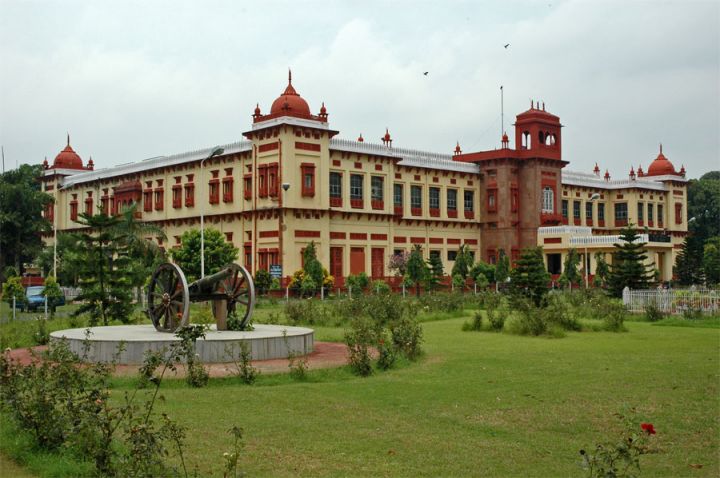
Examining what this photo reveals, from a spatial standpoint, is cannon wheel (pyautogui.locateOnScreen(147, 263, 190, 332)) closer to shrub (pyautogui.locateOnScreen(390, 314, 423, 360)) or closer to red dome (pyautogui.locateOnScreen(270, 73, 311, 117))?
shrub (pyautogui.locateOnScreen(390, 314, 423, 360))

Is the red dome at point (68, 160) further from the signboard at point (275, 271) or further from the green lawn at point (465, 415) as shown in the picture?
the green lawn at point (465, 415)

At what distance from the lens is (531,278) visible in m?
25.4

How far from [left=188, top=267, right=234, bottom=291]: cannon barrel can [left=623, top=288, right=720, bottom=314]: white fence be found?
1324 cm

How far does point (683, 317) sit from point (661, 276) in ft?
89.6

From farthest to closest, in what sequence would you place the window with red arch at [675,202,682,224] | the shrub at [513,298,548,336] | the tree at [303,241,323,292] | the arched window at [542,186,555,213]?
1. the window with red arch at [675,202,682,224]
2. the arched window at [542,186,555,213]
3. the tree at [303,241,323,292]
4. the shrub at [513,298,548,336]

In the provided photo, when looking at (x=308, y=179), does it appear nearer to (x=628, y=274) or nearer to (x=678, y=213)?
(x=628, y=274)

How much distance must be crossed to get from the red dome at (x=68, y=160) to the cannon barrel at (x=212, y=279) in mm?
39831

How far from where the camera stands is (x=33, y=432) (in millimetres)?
7168

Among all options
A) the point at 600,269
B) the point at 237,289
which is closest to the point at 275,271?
the point at 600,269

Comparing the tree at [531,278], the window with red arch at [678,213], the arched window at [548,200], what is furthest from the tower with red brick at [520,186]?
the tree at [531,278]

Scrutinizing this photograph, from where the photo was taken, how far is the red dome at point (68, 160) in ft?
168

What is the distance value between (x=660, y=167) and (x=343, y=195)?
31281 mm

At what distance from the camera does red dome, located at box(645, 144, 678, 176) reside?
59531 millimetres

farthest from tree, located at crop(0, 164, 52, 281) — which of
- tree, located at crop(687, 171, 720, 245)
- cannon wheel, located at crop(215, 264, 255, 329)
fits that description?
tree, located at crop(687, 171, 720, 245)
